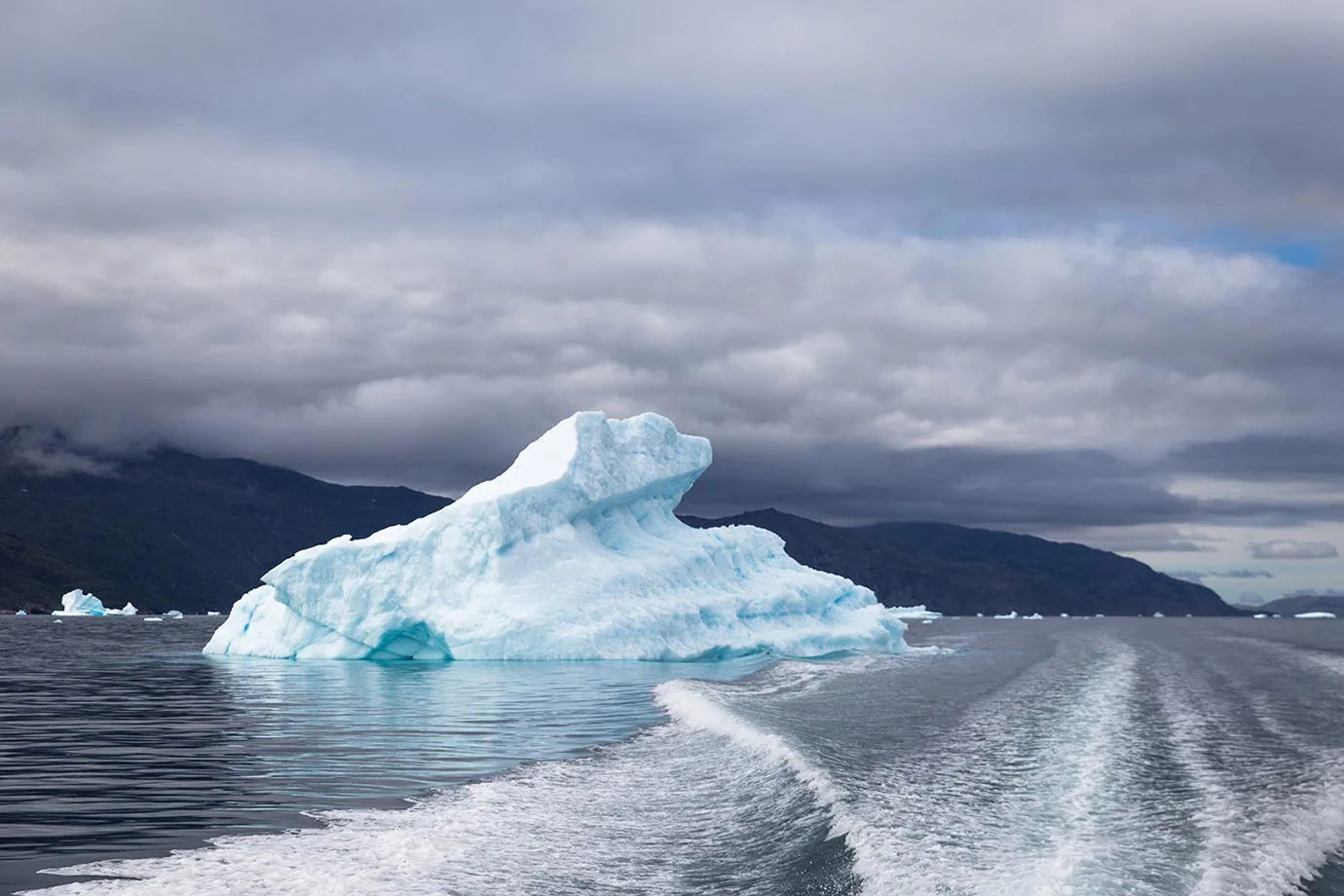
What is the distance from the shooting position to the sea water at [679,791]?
33.3 ft

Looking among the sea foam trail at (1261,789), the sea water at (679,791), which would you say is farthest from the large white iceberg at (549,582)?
the sea foam trail at (1261,789)

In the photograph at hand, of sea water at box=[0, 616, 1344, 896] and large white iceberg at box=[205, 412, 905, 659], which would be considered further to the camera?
large white iceberg at box=[205, 412, 905, 659]

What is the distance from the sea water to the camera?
400 inches

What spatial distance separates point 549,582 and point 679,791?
28206 millimetres

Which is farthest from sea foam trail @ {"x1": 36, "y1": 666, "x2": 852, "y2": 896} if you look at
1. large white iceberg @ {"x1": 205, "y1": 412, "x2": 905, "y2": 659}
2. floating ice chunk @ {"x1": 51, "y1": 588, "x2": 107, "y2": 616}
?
floating ice chunk @ {"x1": 51, "y1": 588, "x2": 107, "y2": 616}

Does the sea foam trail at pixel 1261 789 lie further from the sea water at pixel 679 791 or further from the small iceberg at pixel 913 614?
the small iceberg at pixel 913 614

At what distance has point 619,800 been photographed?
14.2 metres

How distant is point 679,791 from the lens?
15.0 m

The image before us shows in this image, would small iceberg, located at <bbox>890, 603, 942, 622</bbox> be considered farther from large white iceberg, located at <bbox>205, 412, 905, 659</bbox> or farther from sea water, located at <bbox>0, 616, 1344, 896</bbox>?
sea water, located at <bbox>0, 616, 1344, 896</bbox>

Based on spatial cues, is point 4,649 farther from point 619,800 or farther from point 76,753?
point 619,800

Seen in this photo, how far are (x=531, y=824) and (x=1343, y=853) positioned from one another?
8.35 meters

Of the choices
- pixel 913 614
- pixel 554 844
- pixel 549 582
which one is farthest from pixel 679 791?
pixel 913 614

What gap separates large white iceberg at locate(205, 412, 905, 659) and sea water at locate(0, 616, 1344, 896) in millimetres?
12535

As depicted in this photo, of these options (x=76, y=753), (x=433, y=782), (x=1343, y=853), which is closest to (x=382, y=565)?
(x=76, y=753)
